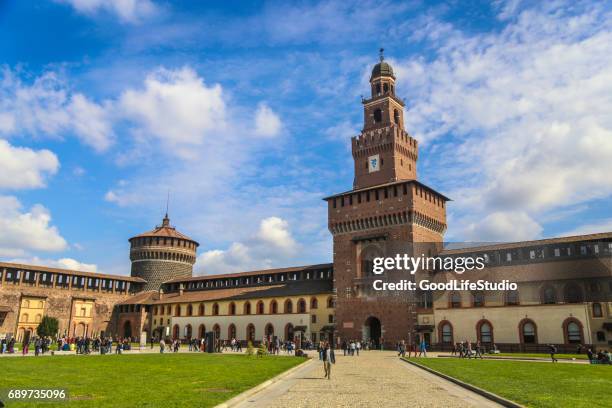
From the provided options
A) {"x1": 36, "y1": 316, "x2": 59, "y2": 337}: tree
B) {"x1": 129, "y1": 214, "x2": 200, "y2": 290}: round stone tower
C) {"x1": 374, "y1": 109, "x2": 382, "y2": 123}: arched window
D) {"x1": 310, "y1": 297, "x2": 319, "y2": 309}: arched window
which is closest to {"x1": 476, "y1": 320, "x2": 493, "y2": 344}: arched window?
{"x1": 310, "y1": 297, "x2": 319, "y2": 309}: arched window

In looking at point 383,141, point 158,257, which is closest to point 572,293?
point 383,141

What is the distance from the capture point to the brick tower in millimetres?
54188

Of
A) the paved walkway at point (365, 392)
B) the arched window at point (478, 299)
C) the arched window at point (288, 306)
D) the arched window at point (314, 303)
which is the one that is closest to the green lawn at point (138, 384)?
the paved walkway at point (365, 392)

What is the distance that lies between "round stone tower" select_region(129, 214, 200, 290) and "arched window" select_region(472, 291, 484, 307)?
51.9 m

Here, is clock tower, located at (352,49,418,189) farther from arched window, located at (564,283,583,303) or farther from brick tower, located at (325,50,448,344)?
arched window, located at (564,283,583,303)

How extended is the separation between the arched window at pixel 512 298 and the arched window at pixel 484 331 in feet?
9.29

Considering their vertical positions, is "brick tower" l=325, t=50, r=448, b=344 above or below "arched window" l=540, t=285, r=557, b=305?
above

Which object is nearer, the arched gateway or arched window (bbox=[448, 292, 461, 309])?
arched window (bbox=[448, 292, 461, 309])

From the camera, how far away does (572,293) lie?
45.6 metres

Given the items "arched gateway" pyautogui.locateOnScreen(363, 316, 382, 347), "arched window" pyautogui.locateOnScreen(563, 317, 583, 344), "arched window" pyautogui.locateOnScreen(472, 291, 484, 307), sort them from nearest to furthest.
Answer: "arched window" pyautogui.locateOnScreen(563, 317, 583, 344), "arched window" pyautogui.locateOnScreen(472, 291, 484, 307), "arched gateway" pyautogui.locateOnScreen(363, 316, 382, 347)

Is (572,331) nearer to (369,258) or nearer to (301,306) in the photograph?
(369,258)

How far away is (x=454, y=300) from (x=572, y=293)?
10833mm

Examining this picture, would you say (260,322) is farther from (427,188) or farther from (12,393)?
(12,393)

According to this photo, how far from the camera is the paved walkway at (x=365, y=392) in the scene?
15.0 metres
